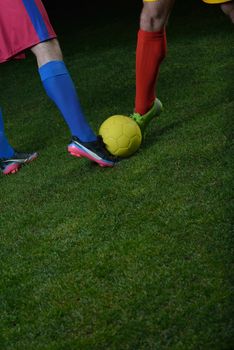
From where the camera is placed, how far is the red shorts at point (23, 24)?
291 cm

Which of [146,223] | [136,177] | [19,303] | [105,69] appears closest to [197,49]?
[105,69]

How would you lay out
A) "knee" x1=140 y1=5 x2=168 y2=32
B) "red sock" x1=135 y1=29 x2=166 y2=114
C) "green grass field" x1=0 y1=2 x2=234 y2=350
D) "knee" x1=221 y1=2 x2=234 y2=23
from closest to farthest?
"green grass field" x1=0 y1=2 x2=234 y2=350, "knee" x1=140 y1=5 x2=168 y2=32, "red sock" x1=135 y1=29 x2=166 y2=114, "knee" x1=221 y1=2 x2=234 y2=23

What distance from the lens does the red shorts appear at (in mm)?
2914

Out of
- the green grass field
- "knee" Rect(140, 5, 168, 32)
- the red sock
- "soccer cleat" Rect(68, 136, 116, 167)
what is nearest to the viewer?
the green grass field

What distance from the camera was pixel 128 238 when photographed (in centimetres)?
212

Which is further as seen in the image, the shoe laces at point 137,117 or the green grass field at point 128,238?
the shoe laces at point 137,117

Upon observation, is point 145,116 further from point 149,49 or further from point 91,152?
point 91,152

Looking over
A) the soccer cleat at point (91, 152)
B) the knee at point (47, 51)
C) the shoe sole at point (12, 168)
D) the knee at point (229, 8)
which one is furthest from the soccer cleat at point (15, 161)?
the knee at point (229, 8)

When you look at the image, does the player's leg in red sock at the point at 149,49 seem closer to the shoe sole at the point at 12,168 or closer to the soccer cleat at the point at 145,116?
the soccer cleat at the point at 145,116

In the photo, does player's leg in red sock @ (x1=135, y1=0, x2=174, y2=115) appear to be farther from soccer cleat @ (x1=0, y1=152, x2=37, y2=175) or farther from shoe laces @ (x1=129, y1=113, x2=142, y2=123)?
soccer cleat @ (x1=0, y1=152, x2=37, y2=175)

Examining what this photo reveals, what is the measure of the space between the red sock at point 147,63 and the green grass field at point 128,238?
0.20 meters

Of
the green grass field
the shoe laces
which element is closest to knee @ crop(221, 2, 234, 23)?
the green grass field

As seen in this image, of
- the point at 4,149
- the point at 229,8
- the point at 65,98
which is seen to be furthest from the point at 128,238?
the point at 229,8

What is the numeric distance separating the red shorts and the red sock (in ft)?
1.61
